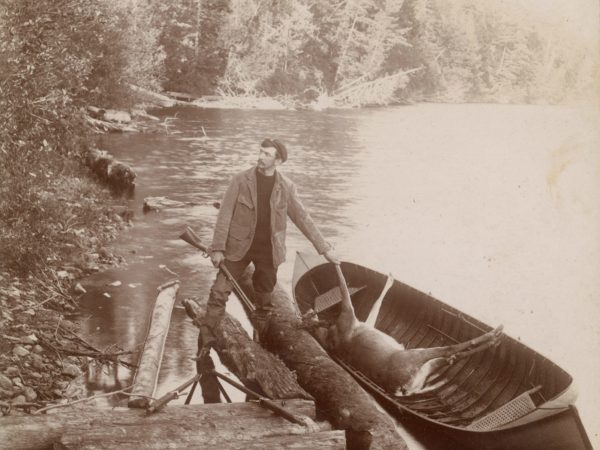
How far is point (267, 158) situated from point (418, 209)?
10455 millimetres

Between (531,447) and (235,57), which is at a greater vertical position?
(235,57)

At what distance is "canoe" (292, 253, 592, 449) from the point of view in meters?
4.86

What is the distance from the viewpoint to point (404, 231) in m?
13.9

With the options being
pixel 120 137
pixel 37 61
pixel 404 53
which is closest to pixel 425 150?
pixel 404 53

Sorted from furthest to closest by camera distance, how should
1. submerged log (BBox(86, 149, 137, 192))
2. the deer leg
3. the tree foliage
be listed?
submerged log (BBox(86, 149, 137, 192)) → the tree foliage → the deer leg

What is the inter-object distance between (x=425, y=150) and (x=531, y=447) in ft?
49.6

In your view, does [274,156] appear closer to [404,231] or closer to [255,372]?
[255,372]

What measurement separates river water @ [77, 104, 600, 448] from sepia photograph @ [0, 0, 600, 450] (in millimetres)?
73

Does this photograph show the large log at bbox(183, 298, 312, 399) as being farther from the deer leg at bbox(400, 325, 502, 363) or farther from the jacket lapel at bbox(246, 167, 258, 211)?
the deer leg at bbox(400, 325, 502, 363)

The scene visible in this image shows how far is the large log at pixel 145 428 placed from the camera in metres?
4.03

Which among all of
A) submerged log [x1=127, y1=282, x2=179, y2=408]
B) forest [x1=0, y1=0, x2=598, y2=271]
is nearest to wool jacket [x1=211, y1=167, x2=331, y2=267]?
submerged log [x1=127, y1=282, x2=179, y2=408]

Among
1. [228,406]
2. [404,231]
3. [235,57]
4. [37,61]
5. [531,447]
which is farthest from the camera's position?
[235,57]

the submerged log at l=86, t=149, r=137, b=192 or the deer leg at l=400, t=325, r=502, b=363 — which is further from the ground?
the submerged log at l=86, t=149, r=137, b=192

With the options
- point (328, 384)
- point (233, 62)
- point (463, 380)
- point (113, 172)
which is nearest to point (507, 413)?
point (463, 380)
